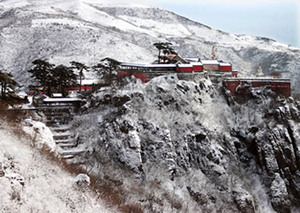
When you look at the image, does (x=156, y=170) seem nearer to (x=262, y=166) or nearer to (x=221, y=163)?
(x=221, y=163)

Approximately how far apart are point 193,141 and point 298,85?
8627 centimetres

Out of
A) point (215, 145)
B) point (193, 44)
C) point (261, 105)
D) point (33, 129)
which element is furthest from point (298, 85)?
point (33, 129)

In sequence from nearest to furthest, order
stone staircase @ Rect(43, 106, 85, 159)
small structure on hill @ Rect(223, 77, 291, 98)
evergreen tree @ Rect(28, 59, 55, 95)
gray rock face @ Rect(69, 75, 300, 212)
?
stone staircase @ Rect(43, 106, 85, 159)
gray rock face @ Rect(69, 75, 300, 212)
evergreen tree @ Rect(28, 59, 55, 95)
small structure on hill @ Rect(223, 77, 291, 98)

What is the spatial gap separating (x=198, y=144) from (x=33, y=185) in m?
23.1

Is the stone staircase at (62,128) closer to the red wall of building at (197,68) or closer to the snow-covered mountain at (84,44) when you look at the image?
the red wall of building at (197,68)

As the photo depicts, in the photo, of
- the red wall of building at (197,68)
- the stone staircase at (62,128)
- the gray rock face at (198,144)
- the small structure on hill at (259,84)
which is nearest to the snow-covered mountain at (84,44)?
the stone staircase at (62,128)

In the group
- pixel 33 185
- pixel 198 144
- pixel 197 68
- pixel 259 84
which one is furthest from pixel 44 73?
pixel 259 84

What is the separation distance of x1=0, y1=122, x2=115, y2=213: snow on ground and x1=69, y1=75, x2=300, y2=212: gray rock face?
12.6 m

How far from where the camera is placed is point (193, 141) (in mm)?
30047

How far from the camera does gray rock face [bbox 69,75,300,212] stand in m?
26.2

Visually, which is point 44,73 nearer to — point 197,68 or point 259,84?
point 197,68

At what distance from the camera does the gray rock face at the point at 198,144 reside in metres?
26.2

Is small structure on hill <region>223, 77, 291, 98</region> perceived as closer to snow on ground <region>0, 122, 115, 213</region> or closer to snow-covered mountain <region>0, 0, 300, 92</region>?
snow on ground <region>0, 122, 115, 213</region>

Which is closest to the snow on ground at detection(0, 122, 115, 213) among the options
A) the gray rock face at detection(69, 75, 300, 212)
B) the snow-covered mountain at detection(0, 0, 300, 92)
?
the gray rock face at detection(69, 75, 300, 212)
